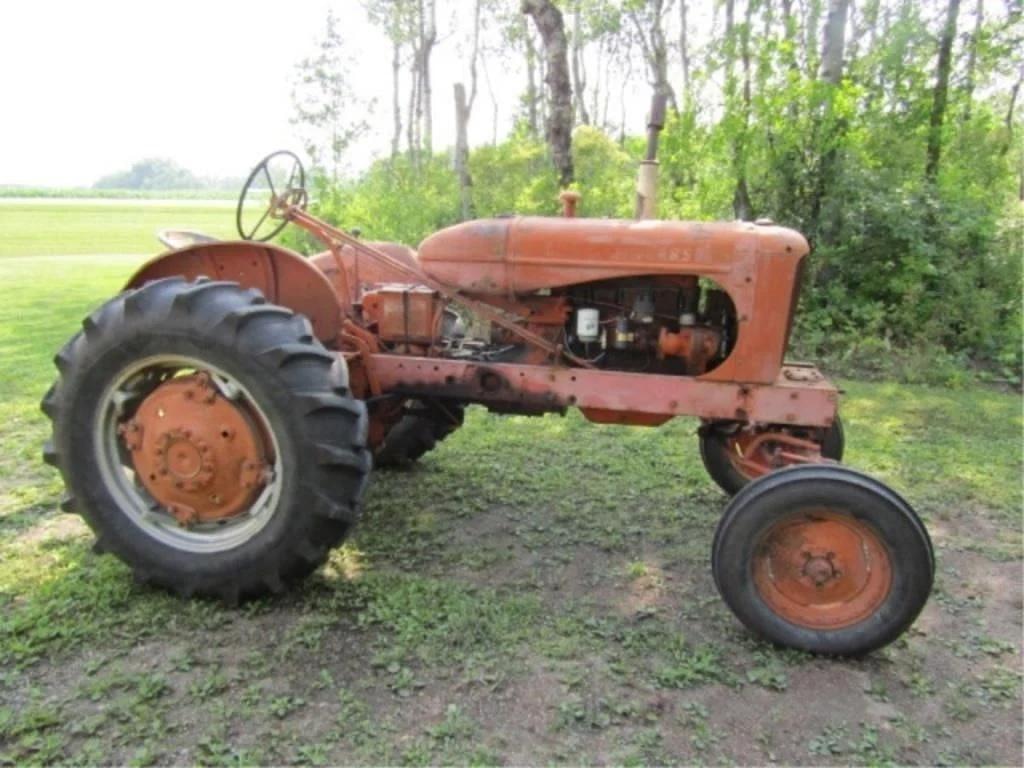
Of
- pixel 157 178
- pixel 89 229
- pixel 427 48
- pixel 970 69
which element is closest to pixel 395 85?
pixel 427 48

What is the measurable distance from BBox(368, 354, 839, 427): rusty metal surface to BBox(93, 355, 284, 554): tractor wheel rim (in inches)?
25.5

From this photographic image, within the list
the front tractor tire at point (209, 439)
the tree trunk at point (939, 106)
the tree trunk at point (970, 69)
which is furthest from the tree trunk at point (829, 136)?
the front tractor tire at point (209, 439)

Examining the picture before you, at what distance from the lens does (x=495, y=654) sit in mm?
2568

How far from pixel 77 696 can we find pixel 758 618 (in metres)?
2.07

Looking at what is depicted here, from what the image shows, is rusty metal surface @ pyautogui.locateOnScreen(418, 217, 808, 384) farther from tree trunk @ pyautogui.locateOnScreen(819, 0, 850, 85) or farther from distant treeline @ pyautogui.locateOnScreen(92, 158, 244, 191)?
distant treeline @ pyautogui.locateOnScreen(92, 158, 244, 191)

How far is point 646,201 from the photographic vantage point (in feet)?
11.4

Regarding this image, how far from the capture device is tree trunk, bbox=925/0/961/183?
332 inches

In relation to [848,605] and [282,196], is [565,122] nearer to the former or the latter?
[282,196]

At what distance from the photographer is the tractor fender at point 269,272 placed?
3344mm

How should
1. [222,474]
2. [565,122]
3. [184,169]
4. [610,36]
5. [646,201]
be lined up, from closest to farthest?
[222,474], [646,201], [565,122], [610,36], [184,169]

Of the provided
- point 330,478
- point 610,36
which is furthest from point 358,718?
point 610,36

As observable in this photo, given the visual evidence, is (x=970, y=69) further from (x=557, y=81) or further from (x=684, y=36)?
(x=684, y=36)

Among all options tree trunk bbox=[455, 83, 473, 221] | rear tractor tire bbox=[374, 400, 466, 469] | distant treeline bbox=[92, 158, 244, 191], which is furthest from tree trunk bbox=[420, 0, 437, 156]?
distant treeline bbox=[92, 158, 244, 191]

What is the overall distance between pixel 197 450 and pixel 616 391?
1.54 m
